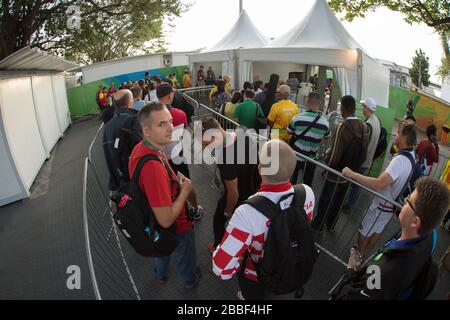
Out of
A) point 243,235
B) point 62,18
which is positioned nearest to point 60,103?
point 62,18

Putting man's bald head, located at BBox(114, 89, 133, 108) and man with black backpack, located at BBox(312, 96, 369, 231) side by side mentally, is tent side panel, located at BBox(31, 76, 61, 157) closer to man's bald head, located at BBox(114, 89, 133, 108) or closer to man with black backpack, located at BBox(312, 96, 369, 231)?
man's bald head, located at BBox(114, 89, 133, 108)

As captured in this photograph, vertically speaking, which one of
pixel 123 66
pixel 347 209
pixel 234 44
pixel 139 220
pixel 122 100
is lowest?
pixel 347 209

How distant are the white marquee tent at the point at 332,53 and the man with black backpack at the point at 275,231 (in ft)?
20.6

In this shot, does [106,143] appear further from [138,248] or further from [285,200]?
[285,200]

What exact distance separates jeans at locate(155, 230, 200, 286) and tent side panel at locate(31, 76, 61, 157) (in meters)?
6.94

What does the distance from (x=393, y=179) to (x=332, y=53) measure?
574cm

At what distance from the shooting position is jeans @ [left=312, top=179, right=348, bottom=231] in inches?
139

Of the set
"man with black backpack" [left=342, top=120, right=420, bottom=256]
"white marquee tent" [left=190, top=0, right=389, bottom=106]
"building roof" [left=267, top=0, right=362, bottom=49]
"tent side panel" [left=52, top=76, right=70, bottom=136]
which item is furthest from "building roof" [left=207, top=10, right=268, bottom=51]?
"man with black backpack" [left=342, top=120, right=420, bottom=256]

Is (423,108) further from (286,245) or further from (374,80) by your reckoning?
(286,245)

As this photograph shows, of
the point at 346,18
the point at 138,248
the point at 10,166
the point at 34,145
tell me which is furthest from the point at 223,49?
the point at 138,248

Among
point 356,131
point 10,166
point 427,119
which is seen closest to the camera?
point 356,131

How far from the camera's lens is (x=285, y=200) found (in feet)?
5.28

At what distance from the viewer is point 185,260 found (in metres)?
2.63

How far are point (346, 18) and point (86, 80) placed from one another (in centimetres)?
Answer: 1623
